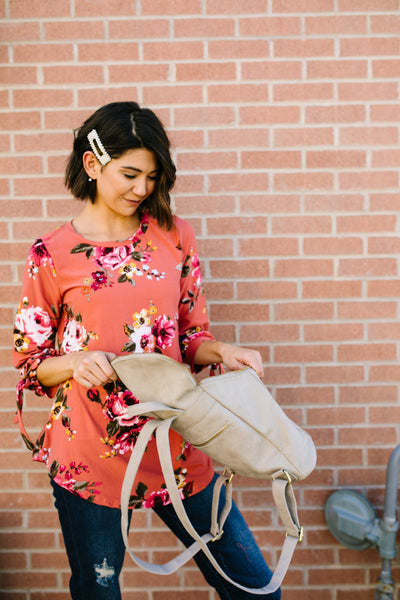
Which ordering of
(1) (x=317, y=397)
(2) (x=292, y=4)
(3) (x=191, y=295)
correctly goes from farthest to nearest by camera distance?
(1) (x=317, y=397), (2) (x=292, y=4), (3) (x=191, y=295)

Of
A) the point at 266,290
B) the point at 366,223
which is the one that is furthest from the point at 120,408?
the point at 366,223

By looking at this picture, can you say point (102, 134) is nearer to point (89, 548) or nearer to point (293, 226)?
point (293, 226)

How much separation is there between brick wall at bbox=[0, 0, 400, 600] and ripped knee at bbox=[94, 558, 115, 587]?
80cm

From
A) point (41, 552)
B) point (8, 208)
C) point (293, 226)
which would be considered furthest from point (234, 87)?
point (41, 552)

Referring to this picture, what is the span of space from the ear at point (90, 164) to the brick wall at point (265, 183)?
23.2 inches

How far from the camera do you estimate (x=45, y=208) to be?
229 cm

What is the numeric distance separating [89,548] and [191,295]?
867 mm

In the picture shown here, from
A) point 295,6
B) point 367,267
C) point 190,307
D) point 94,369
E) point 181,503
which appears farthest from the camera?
point 367,267

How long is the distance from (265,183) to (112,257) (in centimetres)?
90

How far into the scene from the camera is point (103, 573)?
1.60 metres

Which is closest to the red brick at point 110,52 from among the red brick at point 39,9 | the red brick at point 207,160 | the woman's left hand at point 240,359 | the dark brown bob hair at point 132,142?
the red brick at point 39,9

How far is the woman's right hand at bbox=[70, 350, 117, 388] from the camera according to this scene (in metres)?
1.44

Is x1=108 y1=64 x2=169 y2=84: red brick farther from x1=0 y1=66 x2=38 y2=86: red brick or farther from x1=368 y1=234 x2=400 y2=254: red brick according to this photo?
x1=368 y1=234 x2=400 y2=254: red brick

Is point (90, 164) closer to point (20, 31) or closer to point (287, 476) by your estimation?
point (20, 31)
